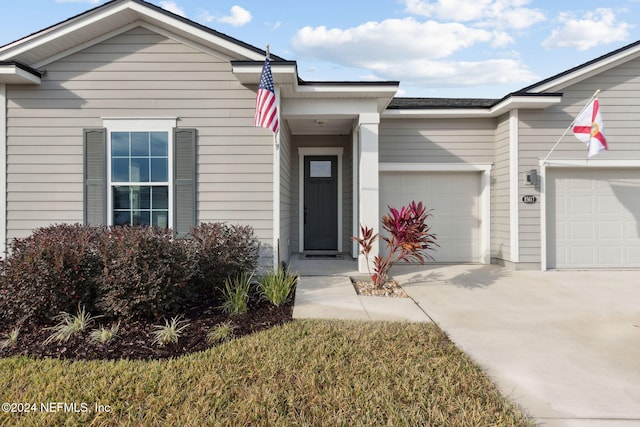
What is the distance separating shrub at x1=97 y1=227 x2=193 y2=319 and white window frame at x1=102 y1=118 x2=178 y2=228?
1.69m

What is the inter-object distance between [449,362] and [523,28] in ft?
31.0

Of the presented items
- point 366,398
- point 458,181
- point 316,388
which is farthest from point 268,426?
point 458,181

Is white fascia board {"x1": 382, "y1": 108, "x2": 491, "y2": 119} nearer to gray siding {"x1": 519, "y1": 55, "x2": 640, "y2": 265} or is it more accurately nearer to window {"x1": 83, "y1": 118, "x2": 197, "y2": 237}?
gray siding {"x1": 519, "y1": 55, "x2": 640, "y2": 265}

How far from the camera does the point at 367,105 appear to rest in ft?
19.9

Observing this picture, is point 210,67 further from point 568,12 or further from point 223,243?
point 568,12

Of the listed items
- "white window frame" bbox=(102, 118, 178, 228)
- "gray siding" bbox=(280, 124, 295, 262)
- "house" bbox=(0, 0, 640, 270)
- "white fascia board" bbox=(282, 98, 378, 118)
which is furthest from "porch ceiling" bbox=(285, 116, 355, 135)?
"white window frame" bbox=(102, 118, 178, 228)

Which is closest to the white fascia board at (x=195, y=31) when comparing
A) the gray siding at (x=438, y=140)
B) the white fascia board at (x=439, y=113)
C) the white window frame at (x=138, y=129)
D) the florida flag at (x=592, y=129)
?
the white window frame at (x=138, y=129)

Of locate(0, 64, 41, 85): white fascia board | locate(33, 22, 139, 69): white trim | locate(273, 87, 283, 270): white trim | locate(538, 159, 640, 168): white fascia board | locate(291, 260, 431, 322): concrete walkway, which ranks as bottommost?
locate(291, 260, 431, 322): concrete walkway

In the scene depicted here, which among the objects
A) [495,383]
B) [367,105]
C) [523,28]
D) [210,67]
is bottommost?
[495,383]

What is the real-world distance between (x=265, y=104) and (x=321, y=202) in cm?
415

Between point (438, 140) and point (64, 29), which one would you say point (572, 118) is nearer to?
point (438, 140)

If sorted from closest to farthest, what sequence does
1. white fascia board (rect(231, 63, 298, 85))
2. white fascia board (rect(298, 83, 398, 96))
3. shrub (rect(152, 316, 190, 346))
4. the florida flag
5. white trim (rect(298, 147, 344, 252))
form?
shrub (rect(152, 316, 190, 346))
white fascia board (rect(231, 63, 298, 85))
white fascia board (rect(298, 83, 398, 96))
the florida flag
white trim (rect(298, 147, 344, 252))

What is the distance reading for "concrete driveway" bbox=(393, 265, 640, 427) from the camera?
7.61 ft

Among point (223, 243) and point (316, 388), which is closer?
point (316, 388)
